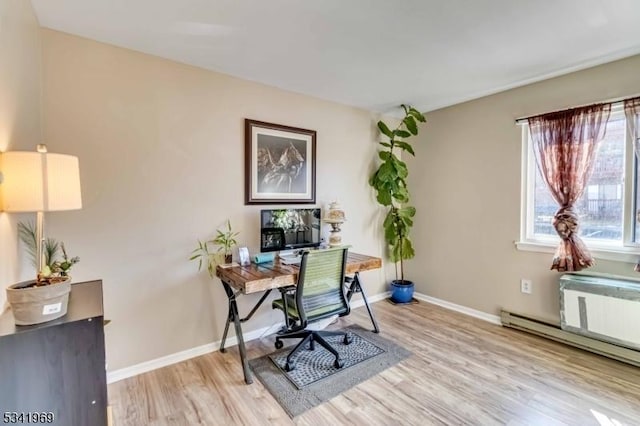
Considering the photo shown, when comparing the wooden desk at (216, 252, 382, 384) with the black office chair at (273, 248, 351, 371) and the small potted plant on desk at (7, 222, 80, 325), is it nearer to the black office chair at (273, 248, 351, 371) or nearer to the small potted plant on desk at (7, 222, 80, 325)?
the black office chair at (273, 248, 351, 371)

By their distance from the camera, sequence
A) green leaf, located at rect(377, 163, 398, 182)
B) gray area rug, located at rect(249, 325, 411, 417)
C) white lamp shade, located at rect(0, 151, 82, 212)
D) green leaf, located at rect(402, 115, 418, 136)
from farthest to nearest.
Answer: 1. green leaf, located at rect(377, 163, 398, 182)
2. green leaf, located at rect(402, 115, 418, 136)
3. gray area rug, located at rect(249, 325, 411, 417)
4. white lamp shade, located at rect(0, 151, 82, 212)

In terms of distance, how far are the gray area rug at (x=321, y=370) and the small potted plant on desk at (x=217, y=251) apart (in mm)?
865

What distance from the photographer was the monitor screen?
2.70 m

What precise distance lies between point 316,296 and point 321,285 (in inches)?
3.7

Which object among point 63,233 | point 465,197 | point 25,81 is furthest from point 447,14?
point 63,233

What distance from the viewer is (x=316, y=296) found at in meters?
2.34

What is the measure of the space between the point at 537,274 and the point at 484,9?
240 centimetres

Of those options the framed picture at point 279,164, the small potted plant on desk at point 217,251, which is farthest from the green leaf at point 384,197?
the small potted plant on desk at point 217,251

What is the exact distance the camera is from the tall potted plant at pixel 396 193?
363 cm

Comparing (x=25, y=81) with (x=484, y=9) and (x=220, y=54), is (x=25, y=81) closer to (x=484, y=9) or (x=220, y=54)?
(x=220, y=54)

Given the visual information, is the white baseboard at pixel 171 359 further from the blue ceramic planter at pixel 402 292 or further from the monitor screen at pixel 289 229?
the blue ceramic planter at pixel 402 292

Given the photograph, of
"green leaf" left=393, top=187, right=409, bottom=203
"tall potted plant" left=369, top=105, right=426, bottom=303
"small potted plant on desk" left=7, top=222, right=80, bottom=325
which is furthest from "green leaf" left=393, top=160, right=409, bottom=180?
"small potted plant on desk" left=7, top=222, right=80, bottom=325

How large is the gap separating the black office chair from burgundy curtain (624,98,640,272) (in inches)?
89.8

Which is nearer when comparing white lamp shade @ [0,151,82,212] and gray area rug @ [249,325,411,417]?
white lamp shade @ [0,151,82,212]
